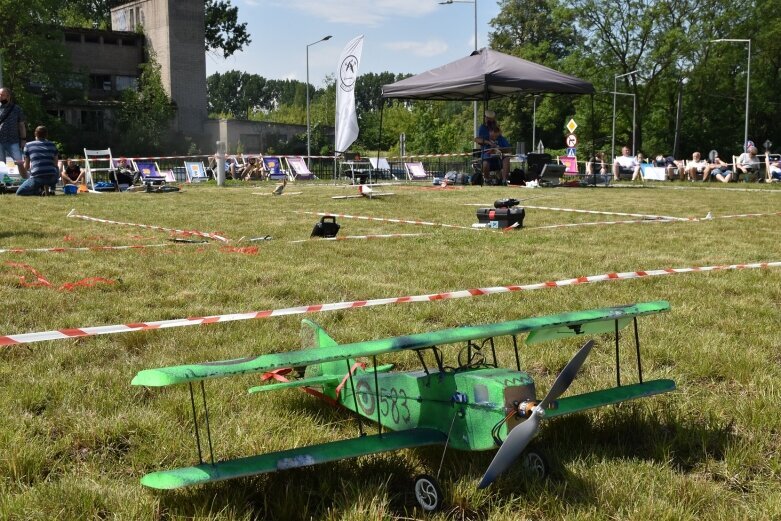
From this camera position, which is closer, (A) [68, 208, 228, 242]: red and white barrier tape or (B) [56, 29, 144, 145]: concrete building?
(A) [68, 208, 228, 242]: red and white barrier tape

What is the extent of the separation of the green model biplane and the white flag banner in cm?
1799

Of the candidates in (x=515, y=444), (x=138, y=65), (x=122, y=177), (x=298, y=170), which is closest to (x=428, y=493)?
(x=515, y=444)

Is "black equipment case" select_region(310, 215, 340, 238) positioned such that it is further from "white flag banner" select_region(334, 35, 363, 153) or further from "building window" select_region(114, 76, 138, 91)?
"building window" select_region(114, 76, 138, 91)

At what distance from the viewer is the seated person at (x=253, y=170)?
32.3m

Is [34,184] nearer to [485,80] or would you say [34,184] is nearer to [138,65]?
[485,80]

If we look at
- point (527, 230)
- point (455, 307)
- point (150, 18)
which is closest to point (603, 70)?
point (150, 18)

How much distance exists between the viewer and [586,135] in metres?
66.5

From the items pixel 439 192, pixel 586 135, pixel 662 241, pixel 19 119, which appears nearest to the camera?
pixel 662 241

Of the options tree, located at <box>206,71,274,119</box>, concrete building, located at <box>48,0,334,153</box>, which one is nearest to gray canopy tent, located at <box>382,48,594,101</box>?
concrete building, located at <box>48,0,334,153</box>

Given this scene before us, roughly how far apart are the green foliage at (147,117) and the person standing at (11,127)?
42.3m

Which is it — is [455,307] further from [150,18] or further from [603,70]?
[150,18]

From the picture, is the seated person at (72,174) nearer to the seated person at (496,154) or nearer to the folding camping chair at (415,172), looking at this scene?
the seated person at (496,154)

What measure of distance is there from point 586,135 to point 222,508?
67.4m

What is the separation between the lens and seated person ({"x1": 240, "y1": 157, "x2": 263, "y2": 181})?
32281 mm
